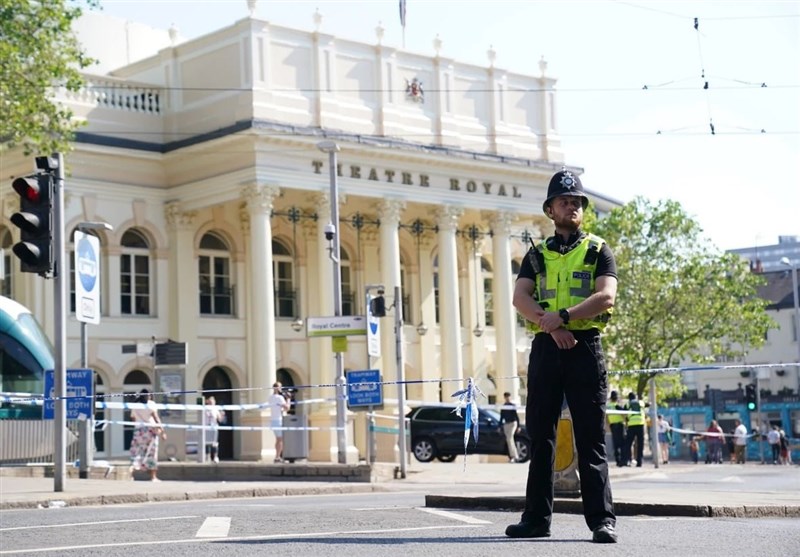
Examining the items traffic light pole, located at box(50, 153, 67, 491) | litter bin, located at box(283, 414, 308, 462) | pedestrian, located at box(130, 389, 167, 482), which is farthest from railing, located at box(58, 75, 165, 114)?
traffic light pole, located at box(50, 153, 67, 491)

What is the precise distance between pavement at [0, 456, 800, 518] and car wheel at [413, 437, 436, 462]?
2.90 ft

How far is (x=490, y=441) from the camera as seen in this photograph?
132 feet

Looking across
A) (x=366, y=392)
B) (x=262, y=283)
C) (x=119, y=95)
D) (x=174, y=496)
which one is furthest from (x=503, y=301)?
(x=174, y=496)

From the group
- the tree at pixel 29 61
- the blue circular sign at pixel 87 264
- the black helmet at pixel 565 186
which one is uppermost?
the tree at pixel 29 61

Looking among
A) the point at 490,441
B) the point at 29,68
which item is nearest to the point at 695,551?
the point at 29,68

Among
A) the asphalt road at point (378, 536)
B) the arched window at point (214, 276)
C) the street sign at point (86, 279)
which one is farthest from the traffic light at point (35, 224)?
the arched window at point (214, 276)

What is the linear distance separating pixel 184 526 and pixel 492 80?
4390 centimetres

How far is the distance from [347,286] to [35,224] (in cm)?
3372

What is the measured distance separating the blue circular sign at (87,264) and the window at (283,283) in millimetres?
26461

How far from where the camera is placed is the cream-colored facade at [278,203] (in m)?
44.8

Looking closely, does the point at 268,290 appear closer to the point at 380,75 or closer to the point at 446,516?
the point at 380,75

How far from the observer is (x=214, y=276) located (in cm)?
4800

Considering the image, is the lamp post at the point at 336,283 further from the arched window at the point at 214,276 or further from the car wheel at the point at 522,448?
the arched window at the point at 214,276

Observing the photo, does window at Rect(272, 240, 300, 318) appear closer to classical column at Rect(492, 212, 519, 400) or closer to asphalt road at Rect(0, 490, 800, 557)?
classical column at Rect(492, 212, 519, 400)
